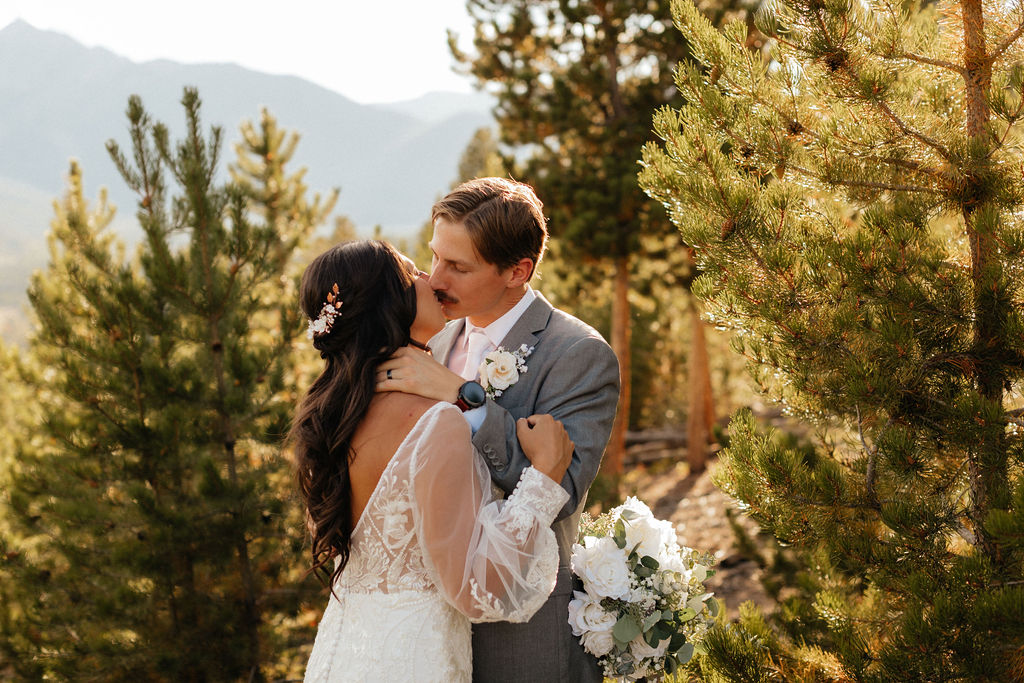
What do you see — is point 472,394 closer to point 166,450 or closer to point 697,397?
point 166,450

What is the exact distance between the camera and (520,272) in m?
2.69

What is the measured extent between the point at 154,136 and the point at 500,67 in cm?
791

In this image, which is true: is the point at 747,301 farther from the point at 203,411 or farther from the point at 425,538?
the point at 203,411

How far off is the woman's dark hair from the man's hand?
27mm

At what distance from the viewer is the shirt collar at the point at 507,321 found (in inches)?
106

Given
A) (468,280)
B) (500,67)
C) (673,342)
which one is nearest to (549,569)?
(468,280)

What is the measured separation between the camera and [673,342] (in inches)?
764

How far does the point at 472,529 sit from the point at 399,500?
8.7 inches

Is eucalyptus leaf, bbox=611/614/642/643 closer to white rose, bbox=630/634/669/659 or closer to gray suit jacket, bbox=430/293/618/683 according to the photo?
white rose, bbox=630/634/669/659

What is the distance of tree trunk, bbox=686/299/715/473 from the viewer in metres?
13.8

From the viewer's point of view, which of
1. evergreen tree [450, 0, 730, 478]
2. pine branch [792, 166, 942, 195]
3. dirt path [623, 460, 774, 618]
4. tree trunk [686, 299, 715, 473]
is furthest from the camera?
tree trunk [686, 299, 715, 473]

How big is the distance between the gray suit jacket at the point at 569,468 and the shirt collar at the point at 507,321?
177 mm

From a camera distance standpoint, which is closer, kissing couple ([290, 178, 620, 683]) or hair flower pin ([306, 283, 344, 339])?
kissing couple ([290, 178, 620, 683])

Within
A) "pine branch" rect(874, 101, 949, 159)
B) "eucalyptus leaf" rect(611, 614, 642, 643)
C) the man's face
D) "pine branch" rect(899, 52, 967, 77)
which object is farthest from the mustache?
"pine branch" rect(899, 52, 967, 77)
